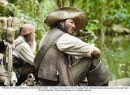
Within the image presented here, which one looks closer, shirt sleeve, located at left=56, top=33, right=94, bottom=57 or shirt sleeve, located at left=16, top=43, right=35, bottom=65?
shirt sleeve, located at left=56, top=33, right=94, bottom=57

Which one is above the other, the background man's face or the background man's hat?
the background man's face

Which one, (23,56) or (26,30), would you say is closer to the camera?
(23,56)

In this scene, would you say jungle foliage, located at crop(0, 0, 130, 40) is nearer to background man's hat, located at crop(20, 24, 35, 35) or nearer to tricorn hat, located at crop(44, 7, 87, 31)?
background man's hat, located at crop(20, 24, 35, 35)

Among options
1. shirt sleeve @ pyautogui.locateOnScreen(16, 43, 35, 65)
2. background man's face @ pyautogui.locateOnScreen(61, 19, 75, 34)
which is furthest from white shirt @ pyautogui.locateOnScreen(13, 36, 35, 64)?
background man's face @ pyautogui.locateOnScreen(61, 19, 75, 34)

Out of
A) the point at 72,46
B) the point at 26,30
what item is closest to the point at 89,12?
the point at 26,30

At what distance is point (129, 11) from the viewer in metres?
38.2

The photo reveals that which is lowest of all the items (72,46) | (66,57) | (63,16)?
(66,57)

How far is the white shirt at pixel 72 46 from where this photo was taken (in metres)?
6.11

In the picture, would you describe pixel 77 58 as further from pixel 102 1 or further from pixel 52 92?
pixel 102 1

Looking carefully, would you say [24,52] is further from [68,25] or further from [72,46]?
[72,46]

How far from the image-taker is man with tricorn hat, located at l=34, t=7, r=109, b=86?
20.2 ft

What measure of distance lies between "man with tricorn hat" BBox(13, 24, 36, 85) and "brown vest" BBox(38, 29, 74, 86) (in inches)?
37.8

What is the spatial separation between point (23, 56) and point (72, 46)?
1423 millimetres

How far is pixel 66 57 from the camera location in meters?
6.27
